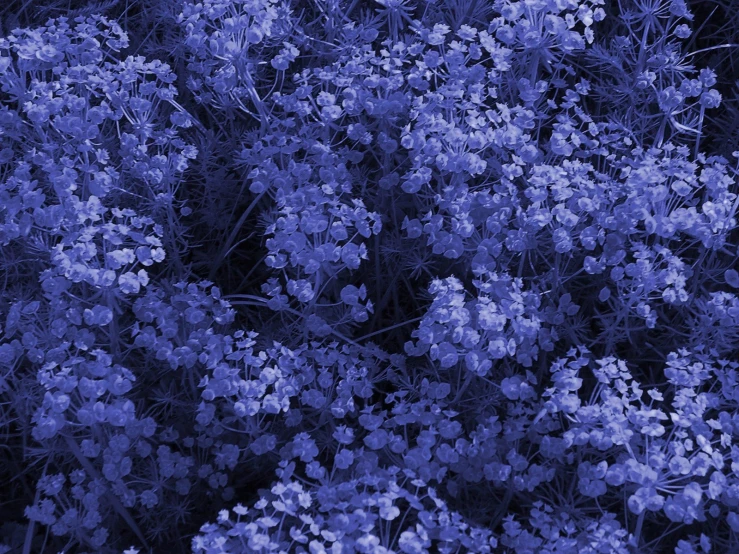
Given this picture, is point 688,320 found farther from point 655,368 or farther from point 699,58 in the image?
point 699,58

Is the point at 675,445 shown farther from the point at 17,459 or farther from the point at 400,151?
the point at 17,459

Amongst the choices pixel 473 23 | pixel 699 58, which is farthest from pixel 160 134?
pixel 699 58

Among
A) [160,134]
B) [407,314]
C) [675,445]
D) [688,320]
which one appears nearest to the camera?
[675,445]

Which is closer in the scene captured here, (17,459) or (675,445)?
(675,445)

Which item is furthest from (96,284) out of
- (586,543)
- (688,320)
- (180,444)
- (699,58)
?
(699,58)

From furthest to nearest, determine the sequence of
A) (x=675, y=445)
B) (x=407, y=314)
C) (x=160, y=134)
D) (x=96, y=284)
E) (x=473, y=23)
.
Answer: (x=473, y=23) → (x=407, y=314) → (x=160, y=134) → (x=96, y=284) → (x=675, y=445)

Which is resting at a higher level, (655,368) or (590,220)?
(590,220)

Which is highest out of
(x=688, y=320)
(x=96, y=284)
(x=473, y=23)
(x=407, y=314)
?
(x=473, y=23)
